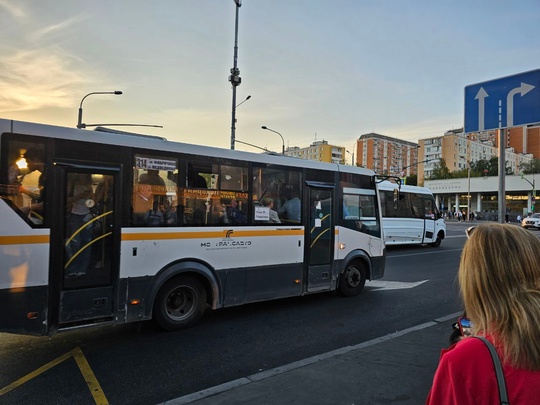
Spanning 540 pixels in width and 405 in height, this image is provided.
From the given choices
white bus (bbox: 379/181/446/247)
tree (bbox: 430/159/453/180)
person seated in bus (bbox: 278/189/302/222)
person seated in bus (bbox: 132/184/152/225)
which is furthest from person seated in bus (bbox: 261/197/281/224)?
tree (bbox: 430/159/453/180)

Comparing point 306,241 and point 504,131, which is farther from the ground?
point 504,131

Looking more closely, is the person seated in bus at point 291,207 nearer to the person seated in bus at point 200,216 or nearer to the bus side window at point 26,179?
the person seated in bus at point 200,216

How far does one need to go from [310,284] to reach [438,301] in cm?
291

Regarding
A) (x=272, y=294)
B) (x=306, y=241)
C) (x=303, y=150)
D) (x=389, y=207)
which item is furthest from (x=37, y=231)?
(x=303, y=150)

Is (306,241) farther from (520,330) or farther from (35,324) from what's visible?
(520,330)

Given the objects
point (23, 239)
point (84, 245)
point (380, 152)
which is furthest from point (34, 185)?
point (380, 152)

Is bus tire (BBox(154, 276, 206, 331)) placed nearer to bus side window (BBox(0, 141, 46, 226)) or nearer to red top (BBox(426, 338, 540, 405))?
bus side window (BBox(0, 141, 46, 226))

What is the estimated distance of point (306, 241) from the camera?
300 inches

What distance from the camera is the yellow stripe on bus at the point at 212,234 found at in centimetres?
562

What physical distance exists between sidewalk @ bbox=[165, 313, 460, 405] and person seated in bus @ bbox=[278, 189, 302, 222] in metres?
2.97

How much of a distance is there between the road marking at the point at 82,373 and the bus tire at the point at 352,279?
5.25m

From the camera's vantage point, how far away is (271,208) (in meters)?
7.16

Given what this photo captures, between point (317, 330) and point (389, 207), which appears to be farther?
point (389, 207)

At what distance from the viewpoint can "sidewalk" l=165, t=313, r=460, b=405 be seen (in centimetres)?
359
